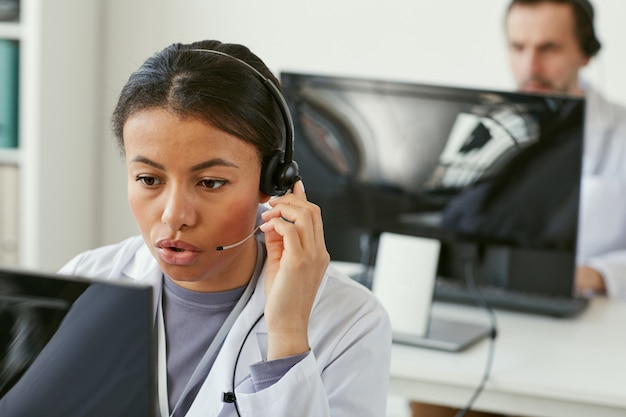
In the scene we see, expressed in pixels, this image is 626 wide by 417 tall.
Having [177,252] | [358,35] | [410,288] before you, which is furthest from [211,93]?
[358,35]

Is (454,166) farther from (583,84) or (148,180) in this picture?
(583,84)

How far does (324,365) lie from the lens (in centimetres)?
125

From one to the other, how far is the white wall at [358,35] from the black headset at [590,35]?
0.09 metres

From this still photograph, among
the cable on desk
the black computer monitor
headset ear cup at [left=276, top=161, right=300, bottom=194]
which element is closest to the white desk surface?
the cable on desk

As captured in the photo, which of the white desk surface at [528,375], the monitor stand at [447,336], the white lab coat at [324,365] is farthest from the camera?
the monitor stand at [447,336]

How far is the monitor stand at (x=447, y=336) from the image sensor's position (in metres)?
1.90

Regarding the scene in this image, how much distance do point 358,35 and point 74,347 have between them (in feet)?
8.69

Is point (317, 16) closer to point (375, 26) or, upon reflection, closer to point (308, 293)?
point (375, 26)

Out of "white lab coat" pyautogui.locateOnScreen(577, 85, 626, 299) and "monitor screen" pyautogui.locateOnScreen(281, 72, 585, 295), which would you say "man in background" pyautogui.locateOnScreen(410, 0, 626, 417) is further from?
"monitor screen" pyautogui.locateOnScreen(281, 72, 585, 295)

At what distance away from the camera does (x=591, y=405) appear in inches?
68.4

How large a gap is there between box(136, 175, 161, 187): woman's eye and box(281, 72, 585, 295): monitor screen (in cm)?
86

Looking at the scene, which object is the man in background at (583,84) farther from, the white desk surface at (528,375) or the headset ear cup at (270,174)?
the headset ear cup at (270,174)

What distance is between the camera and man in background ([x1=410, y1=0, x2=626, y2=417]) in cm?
277

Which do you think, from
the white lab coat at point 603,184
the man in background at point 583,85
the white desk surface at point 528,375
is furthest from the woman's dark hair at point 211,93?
the man in background at point 583,85
